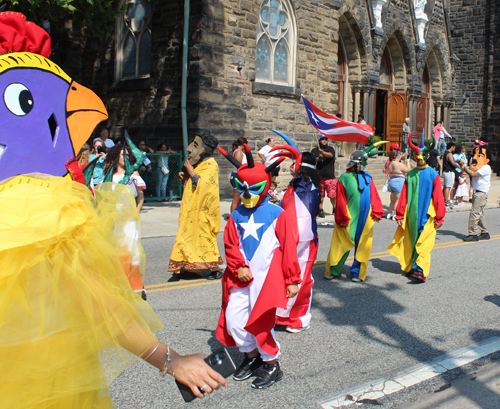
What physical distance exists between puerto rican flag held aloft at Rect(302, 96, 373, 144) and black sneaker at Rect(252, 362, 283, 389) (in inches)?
142

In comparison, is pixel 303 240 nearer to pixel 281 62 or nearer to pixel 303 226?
pixel 303 226

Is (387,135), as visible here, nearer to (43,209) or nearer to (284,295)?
(284,295)

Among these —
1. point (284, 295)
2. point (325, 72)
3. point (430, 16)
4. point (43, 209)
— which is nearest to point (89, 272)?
point (43, 209)

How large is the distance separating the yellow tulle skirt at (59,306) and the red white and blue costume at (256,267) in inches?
79.8

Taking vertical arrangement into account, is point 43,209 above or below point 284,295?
above

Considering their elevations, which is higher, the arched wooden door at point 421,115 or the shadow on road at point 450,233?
the arched wooden door at point 421,115

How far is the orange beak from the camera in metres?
2.75

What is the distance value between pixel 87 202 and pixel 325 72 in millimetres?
17217

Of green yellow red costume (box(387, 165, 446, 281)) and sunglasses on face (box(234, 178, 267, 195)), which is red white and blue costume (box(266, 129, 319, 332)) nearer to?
sunglasses on face (box(234, 178, 267, 195))


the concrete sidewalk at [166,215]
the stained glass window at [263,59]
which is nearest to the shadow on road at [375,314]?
the concrete sidewalk at [166,215]

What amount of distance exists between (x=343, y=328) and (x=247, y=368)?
4.72ft

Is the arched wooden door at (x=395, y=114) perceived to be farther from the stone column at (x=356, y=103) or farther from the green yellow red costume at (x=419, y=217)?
the green yellow red costume at (x=419, y=217)

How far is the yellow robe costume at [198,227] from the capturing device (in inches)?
267

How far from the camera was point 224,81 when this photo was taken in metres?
15.0
